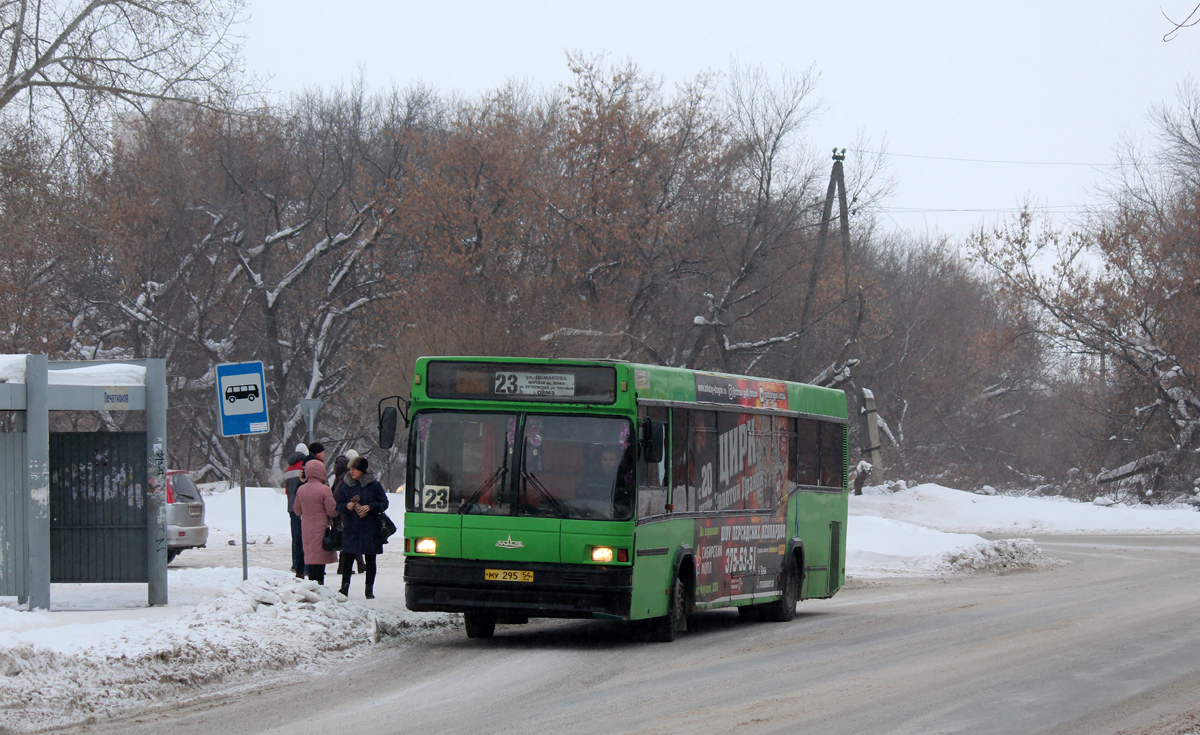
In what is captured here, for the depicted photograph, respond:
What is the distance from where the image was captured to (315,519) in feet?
47.9

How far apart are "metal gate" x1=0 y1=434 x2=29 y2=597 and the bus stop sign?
203 cm

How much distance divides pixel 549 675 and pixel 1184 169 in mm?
47795

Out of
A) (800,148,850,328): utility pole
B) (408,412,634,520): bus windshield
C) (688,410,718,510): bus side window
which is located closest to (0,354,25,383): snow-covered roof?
(408,412,634,520): bus windshield

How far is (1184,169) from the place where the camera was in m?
51.6

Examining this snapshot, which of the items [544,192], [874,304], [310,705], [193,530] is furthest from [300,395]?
[310,705]

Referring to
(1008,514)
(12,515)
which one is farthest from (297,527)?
(1008,514)

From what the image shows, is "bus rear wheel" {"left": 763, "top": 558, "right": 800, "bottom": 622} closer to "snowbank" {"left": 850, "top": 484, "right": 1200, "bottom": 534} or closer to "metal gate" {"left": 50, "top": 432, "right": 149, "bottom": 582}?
"metal gate" {"left": 50, "top": 432, "right": 149, "bottom": 582}

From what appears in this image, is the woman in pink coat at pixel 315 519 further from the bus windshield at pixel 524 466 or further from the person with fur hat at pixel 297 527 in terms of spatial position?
the bus windshield at pixel 524 466

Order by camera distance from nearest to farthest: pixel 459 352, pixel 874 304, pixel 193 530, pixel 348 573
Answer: pixel 348 573
pixel 193 530
pixel 459 352
pixel 874 304

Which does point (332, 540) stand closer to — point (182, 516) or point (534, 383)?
point (534, 383)

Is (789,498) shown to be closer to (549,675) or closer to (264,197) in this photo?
(549,675)

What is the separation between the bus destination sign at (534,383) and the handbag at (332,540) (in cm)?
328

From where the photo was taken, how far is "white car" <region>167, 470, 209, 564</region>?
66.4ft

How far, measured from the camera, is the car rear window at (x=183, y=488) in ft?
67.5
